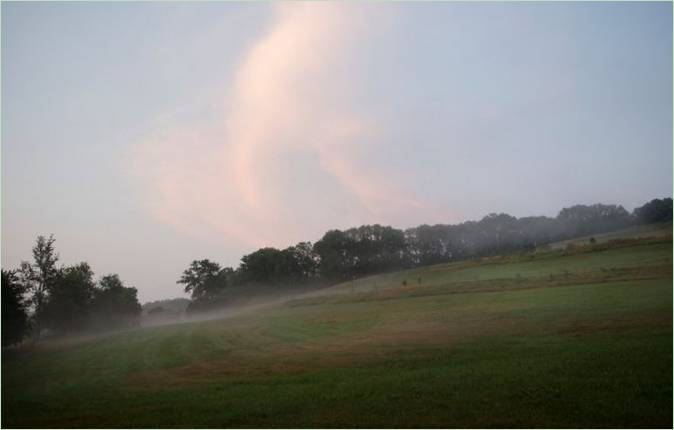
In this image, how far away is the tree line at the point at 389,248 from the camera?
427ft

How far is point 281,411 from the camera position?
1280 centimetres

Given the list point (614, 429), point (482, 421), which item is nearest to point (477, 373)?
point (482, 421)

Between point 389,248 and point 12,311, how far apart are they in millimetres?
128415

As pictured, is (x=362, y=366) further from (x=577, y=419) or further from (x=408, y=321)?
(x=408, y=321)

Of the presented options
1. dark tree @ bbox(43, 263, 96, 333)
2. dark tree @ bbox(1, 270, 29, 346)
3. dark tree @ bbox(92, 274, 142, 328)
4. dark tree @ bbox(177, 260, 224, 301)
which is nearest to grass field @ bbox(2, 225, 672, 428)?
dark tree @ bbox(1, 270, 29, 346)

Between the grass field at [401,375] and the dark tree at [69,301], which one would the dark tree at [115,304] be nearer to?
the dark tree at [69,301]

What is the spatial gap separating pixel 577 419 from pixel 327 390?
7.73 metres

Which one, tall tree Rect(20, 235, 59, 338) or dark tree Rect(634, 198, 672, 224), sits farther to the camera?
dark tree Rect(634, 198, 672, 224)

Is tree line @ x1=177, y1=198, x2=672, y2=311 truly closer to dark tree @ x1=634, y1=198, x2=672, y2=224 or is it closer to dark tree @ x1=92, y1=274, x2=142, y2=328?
dark tree @ x1=634, y1=198, x2=672, y2=224

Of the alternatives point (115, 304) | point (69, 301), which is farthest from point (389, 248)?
point (69, 301)

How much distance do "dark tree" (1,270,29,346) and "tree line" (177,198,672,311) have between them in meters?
80.1

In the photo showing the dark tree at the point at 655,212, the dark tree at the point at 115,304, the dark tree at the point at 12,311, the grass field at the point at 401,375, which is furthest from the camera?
the dark tree at the point at 655,212

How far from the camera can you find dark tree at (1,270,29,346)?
130 ft

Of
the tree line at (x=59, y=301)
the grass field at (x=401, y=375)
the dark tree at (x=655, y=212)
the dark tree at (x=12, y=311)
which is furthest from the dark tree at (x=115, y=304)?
the dark tree at (x=655, y=212)
